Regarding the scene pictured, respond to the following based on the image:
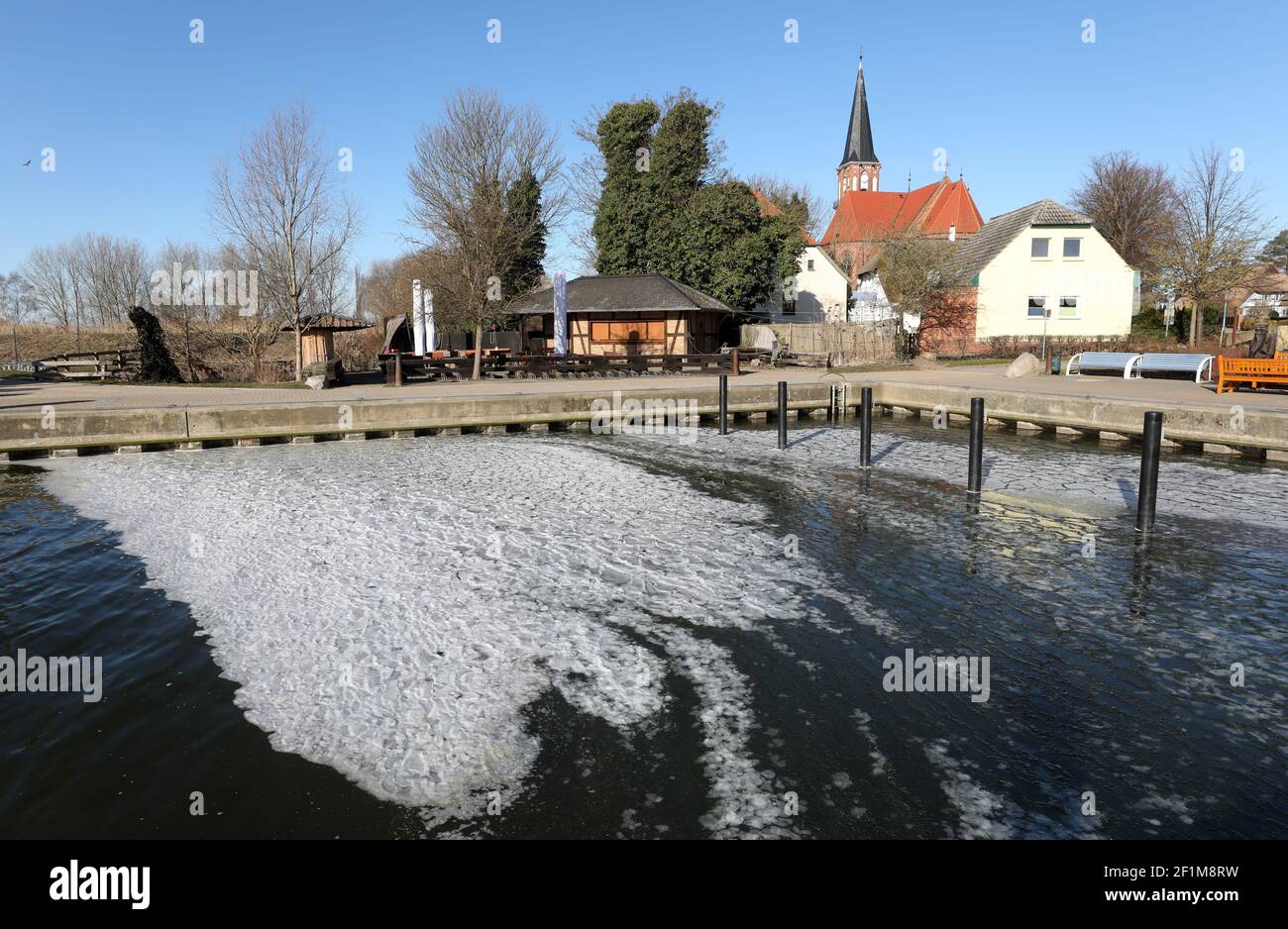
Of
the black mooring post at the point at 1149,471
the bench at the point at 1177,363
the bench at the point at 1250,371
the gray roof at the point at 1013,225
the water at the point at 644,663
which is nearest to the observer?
the water at the point at 644,663

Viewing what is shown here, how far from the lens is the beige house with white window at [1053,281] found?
1670 inches

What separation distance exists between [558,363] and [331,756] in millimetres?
26921

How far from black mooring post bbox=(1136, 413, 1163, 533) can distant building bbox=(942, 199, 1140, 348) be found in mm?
34898

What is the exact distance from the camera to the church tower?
8750 centimetres

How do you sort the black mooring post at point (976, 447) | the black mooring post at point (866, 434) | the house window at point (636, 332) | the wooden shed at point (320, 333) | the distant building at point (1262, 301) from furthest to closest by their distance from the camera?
the distant building at point (1262, 301), the house window at point (636, 332), the wooden shed at point (320, 333), the black mooring post at point (866, 434), the black mooring post at point (976, 447)

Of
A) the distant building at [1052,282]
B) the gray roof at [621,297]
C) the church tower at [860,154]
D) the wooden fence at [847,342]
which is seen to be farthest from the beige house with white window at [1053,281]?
the church tower at [860,154]

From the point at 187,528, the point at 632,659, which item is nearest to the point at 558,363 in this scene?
the point at 187,528

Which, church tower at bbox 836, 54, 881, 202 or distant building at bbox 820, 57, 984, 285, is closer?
distant building at bbox 820, 57, 984, 285

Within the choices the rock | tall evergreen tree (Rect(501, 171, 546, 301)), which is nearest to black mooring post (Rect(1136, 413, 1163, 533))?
the rock

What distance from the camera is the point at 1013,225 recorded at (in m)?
43.3

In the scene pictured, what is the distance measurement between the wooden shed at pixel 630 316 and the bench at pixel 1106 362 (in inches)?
570

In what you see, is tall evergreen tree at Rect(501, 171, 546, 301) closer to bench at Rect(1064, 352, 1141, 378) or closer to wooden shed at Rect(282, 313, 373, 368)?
wooden shed at Rect(282, 313, 373, 368)

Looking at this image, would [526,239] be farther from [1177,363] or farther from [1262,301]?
[1262,301]

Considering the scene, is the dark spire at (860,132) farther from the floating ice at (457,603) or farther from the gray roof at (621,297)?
the floating ice at (457,603)
